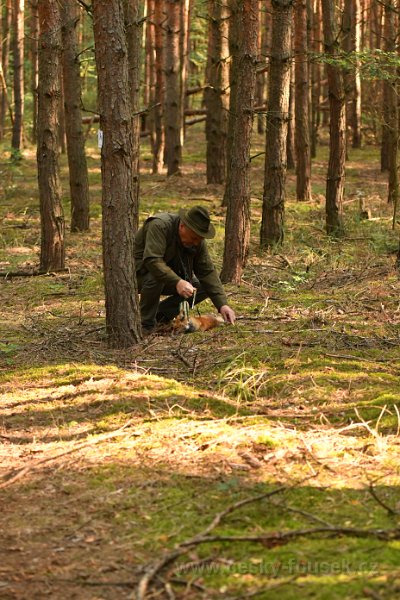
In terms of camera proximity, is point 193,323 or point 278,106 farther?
point 278,106

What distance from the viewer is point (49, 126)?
1115cm

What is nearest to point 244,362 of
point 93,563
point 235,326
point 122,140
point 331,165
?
point 235,326

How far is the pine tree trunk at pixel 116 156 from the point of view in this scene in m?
7.30

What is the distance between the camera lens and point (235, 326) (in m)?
8.13

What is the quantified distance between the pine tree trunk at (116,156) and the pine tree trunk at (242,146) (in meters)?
2.81

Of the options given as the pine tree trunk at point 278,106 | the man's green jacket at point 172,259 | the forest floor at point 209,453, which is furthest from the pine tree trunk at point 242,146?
the man's green jacket at point 172,259

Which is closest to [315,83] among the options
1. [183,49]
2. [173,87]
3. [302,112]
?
[183,49]

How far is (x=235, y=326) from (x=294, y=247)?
5.42 metres

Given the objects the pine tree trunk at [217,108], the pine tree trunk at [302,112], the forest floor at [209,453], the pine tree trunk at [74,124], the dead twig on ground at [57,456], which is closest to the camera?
the forest floor at [209,453]

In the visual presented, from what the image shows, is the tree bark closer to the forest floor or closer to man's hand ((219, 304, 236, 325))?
the forest floor

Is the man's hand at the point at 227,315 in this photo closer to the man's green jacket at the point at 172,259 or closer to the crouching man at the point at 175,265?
the crouching man at the point at 175,265

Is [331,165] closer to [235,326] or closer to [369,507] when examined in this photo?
[235,326]

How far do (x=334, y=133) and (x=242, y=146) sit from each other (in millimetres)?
4634

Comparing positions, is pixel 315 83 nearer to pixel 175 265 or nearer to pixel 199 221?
pixel 175 265
